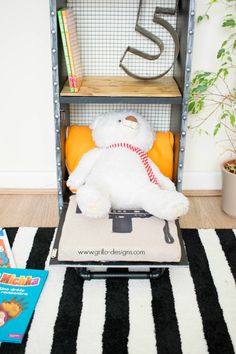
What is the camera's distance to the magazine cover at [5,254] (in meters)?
1.67

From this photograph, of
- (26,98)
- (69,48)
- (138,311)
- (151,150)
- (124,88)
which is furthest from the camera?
(26,98)

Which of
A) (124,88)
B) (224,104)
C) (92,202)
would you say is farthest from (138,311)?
(224,104)

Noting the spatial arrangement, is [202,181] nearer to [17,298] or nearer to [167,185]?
[167,185]

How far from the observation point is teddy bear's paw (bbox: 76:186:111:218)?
1505 mm

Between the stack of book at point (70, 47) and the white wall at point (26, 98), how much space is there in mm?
307

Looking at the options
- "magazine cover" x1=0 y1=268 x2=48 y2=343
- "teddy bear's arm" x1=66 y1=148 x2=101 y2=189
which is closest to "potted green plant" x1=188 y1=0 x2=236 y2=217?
"teddy bear's arm" x1=66 y1=148 x2=101 y2=189

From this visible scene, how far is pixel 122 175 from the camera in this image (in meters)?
1.68

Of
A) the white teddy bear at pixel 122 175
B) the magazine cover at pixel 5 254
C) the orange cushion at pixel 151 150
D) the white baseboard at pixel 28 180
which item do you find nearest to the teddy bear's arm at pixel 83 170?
the white teddy bear at pixel 122 175

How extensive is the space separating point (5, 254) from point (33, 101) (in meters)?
0.79

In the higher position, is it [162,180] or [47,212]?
[162,180]

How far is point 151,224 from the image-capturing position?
1.58m

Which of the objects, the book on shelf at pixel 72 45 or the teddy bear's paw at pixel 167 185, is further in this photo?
the teddy bear's paw at pixel 167 185

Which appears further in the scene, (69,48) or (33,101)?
(33,101)

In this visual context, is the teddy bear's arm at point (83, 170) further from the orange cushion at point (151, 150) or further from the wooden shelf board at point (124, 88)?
the wooden shelf board at point (124, 88)
